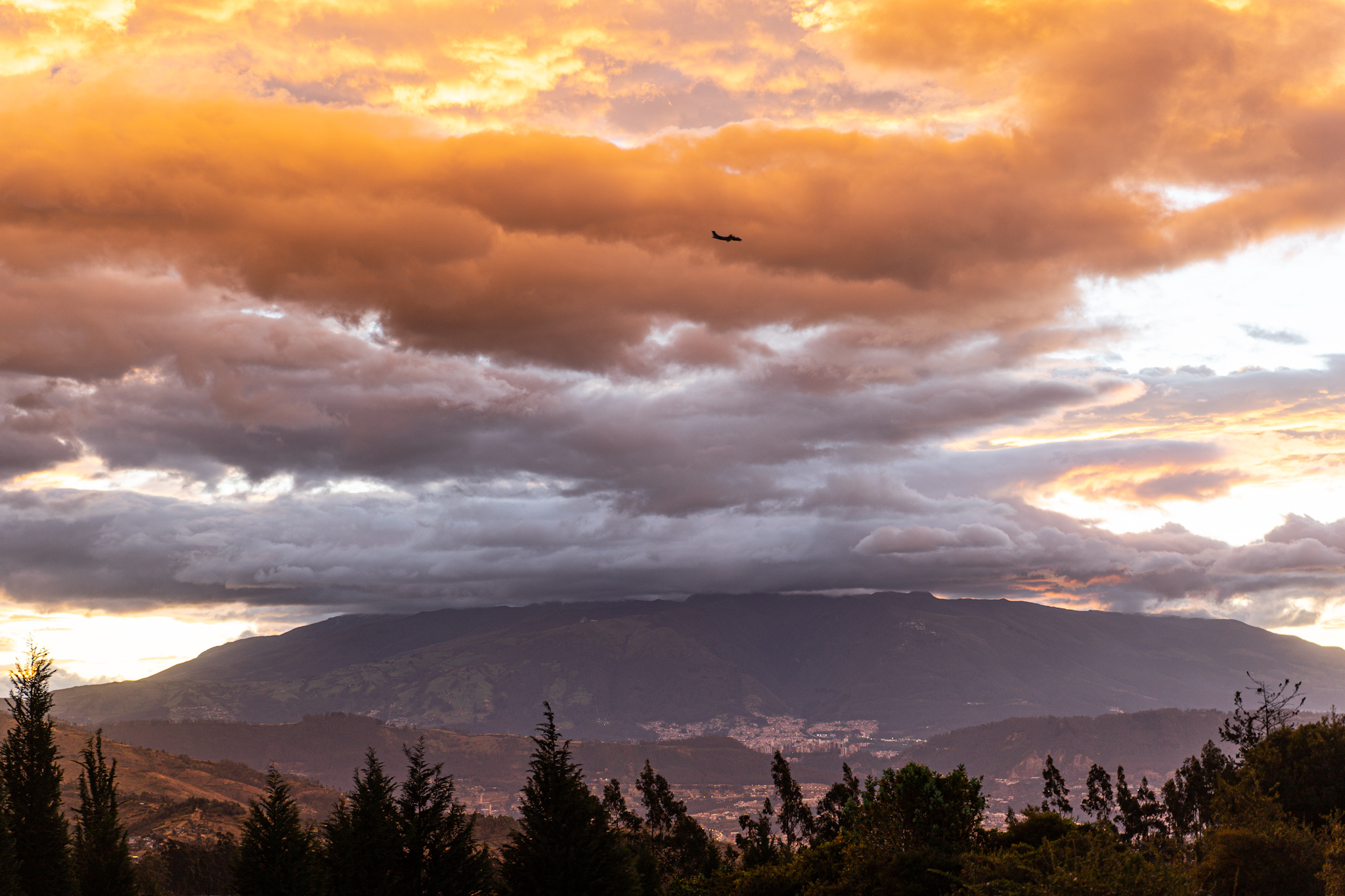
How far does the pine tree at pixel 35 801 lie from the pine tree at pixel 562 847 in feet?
87.2

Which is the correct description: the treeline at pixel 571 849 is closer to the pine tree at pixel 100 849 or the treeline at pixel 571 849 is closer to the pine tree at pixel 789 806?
the pine tree at pixel 100 849

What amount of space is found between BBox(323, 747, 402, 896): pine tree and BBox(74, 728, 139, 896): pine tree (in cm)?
1247

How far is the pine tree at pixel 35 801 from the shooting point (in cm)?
5575

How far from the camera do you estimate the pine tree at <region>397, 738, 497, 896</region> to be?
176ft

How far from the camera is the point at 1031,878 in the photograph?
46688 millimetres

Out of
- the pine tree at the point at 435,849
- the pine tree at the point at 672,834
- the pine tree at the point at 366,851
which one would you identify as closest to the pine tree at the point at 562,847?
the pine tree at the point at 435,849

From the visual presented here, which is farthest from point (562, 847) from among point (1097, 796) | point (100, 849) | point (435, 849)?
point (1097, 796)

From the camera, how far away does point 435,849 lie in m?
54.5

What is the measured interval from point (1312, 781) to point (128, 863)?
8684cm

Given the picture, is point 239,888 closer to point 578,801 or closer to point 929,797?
point 578,801

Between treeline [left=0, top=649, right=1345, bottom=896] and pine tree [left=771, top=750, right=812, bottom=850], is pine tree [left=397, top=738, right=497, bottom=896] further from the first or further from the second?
pine tree [left=771, top=750, right=812, bottom=850]

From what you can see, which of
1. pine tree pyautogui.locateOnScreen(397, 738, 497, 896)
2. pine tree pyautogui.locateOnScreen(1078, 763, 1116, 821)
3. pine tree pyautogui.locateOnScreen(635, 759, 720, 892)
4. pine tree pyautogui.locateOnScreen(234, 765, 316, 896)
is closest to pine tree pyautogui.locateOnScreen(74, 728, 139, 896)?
pine tree pyautogui.locateOnScreen(234, 765, 316, 896)

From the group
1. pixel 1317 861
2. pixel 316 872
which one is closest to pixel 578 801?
pixel 316 872

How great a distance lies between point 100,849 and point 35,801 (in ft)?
15.3
